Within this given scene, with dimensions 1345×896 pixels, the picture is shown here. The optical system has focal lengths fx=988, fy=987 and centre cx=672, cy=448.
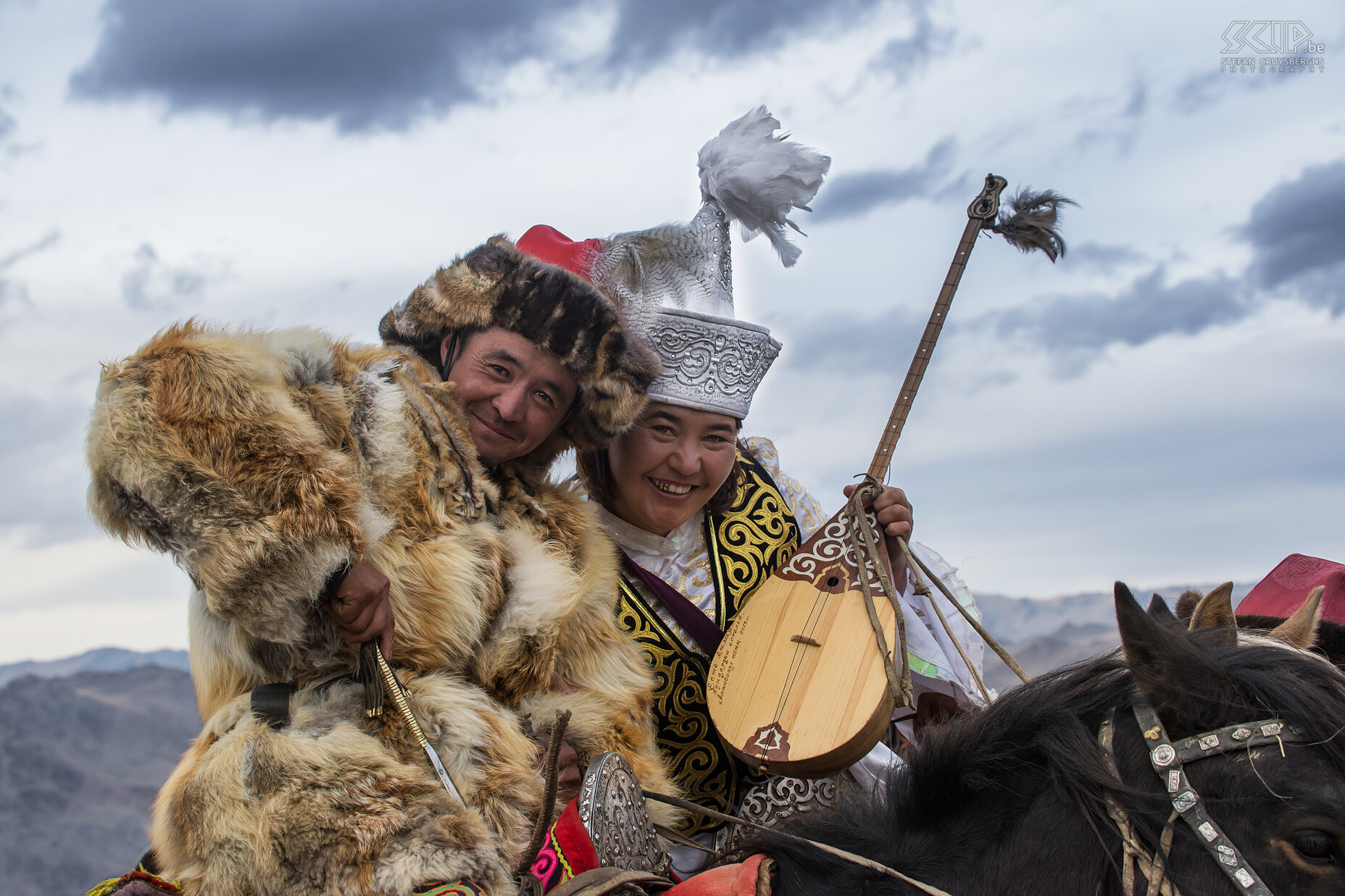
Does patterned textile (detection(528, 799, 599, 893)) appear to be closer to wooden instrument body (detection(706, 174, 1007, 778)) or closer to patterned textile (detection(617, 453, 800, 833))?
wooden instrument body (detection(706, 174, 1007, 778))

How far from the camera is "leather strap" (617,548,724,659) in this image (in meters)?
2.94

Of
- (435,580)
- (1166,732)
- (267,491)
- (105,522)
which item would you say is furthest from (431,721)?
(1166,732)

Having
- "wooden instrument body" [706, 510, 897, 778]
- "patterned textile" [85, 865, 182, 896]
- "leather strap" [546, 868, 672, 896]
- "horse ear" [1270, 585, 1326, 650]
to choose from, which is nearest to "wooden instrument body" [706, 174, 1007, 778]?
"wooden instrument body" [706, 510, 897, 778]

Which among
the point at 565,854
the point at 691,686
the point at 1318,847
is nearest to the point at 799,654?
the point at 691,686

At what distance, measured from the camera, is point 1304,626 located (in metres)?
1.75

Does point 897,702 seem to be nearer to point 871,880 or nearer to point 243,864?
point 871,880

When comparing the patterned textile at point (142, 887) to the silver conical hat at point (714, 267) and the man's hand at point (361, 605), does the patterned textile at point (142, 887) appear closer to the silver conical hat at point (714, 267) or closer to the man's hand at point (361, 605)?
the man's hand at point (361, 605)

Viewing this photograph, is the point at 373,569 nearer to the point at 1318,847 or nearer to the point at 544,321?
the point at 544,321

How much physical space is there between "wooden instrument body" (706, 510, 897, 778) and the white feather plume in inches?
40.6

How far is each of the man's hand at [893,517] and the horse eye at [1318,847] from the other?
151 centimetres

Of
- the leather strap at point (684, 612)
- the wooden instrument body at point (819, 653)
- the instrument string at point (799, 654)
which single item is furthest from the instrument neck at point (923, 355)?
the leather strap at point (684, 612)

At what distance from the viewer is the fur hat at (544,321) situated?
262 cm

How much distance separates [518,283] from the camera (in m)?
2.64

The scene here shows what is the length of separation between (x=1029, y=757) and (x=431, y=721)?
3.98ft
